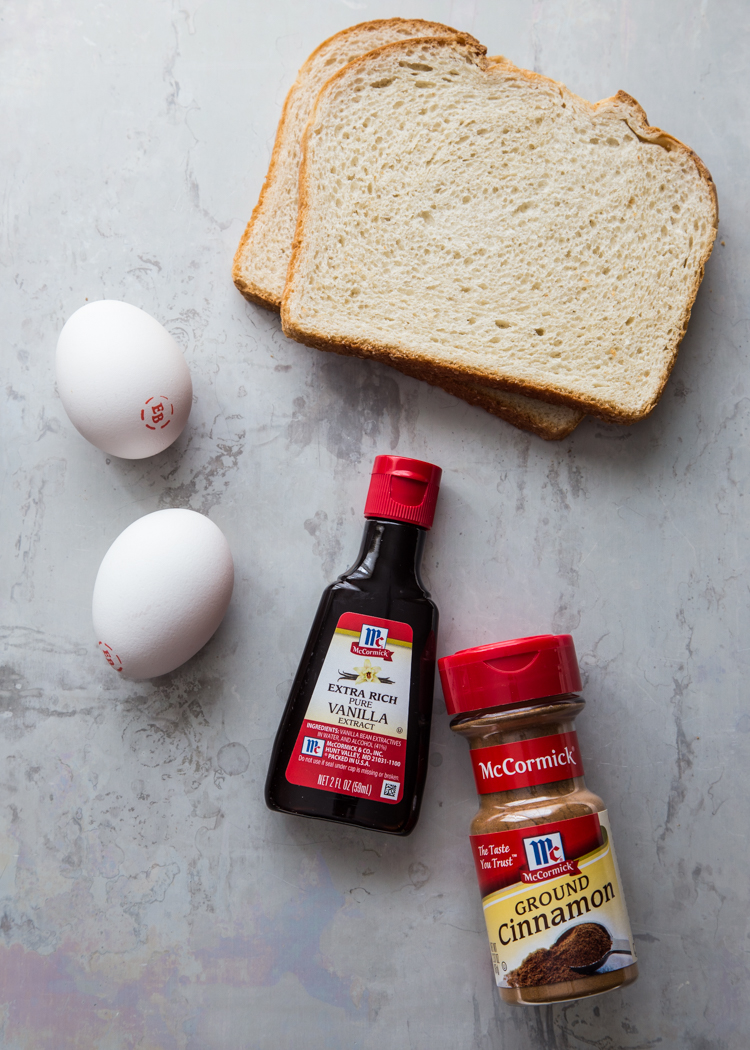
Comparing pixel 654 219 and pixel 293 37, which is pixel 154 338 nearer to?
pixel 293 37

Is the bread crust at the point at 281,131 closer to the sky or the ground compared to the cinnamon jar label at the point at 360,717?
closer to the sky

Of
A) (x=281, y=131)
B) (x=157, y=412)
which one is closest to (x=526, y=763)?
(x=157, y=412)

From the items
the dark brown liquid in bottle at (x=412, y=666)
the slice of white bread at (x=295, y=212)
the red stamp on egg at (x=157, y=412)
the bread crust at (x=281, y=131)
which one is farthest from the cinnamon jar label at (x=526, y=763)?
the bread crust at (x=281, y=131)

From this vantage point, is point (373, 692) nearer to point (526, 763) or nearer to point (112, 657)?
point (526, 763)

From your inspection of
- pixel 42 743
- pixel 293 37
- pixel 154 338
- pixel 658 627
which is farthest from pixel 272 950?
A: pixel 293 37

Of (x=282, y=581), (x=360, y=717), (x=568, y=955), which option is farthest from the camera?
(x=282, y=581)

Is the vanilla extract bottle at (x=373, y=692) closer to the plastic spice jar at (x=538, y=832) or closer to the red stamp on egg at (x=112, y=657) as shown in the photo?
the plastic spice jar at (x=538, y=832)

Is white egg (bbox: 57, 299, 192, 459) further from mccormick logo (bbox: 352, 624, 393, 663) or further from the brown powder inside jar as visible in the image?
the brown powder inside jar
